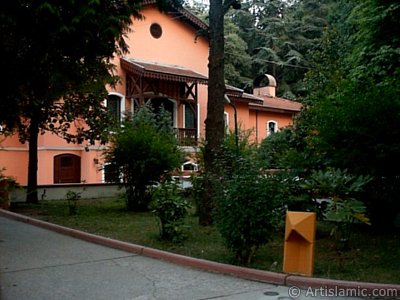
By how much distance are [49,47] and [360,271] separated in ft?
19.6

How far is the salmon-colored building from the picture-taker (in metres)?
23.8

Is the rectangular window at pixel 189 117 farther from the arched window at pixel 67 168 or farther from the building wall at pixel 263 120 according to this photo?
the arched window at pixel 67 168

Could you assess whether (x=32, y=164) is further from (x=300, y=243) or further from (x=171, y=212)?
(x=300, y=243)

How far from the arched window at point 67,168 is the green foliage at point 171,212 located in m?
16.4

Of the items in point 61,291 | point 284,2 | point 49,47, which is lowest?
point 61,291

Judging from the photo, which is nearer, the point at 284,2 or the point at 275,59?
the point at 275,59

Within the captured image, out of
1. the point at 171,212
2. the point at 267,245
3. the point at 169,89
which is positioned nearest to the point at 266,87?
the point at 169,89

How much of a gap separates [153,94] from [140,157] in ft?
40.0

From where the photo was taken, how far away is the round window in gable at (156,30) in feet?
91.2

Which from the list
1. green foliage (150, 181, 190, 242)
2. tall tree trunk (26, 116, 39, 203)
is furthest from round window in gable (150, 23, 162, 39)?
green foliage (150, 181, 190, 242)

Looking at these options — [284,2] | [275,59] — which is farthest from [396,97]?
[284,2]

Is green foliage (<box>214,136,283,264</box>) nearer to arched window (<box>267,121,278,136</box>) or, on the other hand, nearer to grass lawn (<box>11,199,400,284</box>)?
grass lawn (<box>11,199,400,284</box>)

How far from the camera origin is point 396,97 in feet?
30.3

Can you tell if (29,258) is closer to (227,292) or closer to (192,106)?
(227,292)
